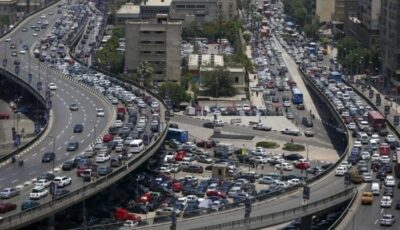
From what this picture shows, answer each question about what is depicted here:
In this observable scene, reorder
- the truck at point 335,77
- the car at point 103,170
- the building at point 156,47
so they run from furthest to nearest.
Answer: the building at point 156,47
the truck at point 335,77
the car at point 103,170

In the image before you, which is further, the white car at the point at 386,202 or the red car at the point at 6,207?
the white car at the point at 386,202

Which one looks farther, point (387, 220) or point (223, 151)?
point (223, 151)

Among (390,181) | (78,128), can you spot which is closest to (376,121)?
(390,181)

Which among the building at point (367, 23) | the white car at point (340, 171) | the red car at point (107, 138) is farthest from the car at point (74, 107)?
the building at point (367, 23)

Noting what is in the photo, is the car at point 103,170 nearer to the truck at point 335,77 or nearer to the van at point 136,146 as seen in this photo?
the van at point 136,146

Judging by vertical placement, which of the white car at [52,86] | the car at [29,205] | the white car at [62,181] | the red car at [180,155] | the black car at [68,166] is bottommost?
the red car at [180,155]

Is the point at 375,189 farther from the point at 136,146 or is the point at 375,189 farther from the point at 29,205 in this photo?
the point at 29,205

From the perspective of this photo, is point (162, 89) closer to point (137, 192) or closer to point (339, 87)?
point (339, 87)
